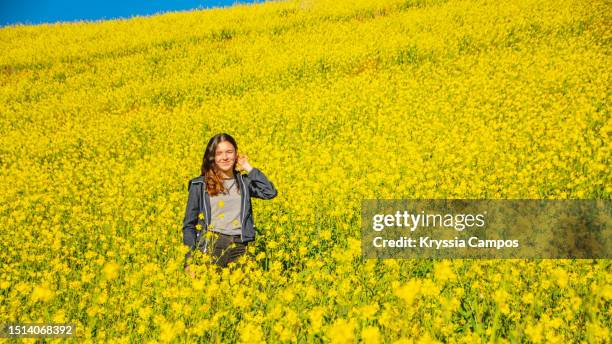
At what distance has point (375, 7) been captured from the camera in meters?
20.5

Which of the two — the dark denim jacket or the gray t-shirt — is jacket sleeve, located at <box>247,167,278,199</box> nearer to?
the dark denim jacket

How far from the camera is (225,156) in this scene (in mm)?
4309

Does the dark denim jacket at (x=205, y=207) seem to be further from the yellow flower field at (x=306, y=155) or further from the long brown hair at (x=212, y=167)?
the yellow flower field at (x=306, y=155)

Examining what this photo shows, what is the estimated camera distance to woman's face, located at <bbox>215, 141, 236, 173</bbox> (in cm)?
430

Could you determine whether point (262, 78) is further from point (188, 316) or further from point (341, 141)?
point (188, 316)

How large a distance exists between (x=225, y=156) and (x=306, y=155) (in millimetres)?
4250

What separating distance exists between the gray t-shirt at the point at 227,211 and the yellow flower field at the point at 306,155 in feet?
1.16

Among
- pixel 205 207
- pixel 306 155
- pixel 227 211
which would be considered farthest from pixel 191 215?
pixel 306 155

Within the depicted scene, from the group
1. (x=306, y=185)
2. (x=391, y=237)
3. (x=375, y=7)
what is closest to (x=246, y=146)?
(x=306, y=185)

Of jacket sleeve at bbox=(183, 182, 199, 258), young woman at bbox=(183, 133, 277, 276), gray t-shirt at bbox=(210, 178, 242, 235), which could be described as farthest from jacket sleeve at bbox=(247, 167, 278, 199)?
jacket sleeve at bbox=(183, 182, 199, 258)

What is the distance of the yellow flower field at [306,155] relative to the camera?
3.32 metres

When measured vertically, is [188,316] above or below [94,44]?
below

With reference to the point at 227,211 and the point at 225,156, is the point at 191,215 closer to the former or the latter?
the point at 227,211

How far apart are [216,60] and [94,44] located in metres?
6.38
